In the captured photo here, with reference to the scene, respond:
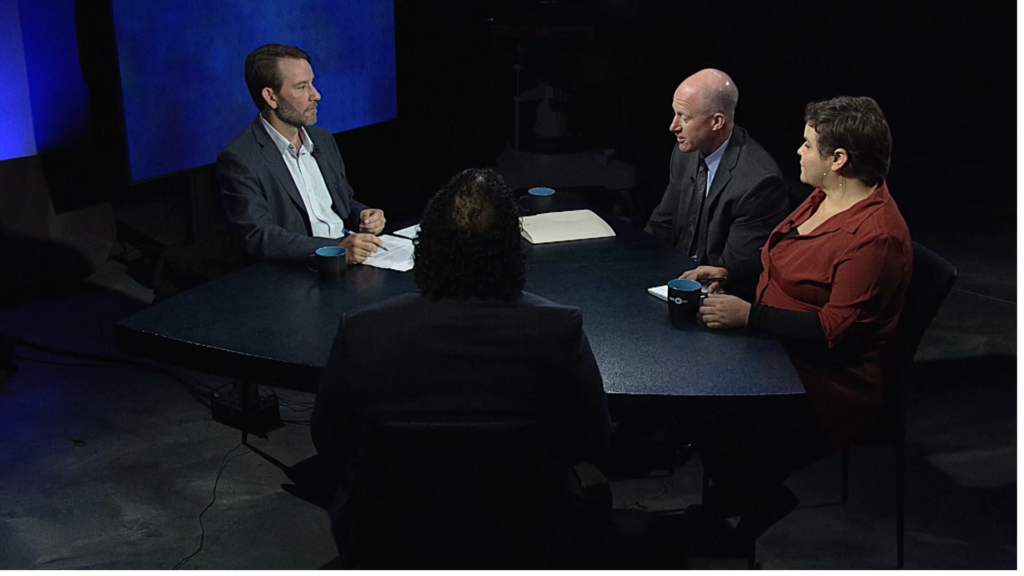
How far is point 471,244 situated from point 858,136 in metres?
1.19

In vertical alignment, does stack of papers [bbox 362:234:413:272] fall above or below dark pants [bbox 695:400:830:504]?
above

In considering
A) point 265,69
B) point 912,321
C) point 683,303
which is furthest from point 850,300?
point 265,69

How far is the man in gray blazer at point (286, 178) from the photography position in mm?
2963

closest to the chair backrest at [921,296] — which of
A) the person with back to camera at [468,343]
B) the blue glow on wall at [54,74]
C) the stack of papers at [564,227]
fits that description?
the stack of papers at [564,227]

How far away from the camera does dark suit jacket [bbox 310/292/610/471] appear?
5.65 ft

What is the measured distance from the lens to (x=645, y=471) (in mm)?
3273

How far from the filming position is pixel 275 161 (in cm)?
328

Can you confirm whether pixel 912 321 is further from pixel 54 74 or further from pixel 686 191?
pixel 54 74

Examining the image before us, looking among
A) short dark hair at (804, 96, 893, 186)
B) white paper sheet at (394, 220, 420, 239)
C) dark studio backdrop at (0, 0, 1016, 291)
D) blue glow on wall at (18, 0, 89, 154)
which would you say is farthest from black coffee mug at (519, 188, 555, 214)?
blue glow on wall at (18, 0, 89, 154)

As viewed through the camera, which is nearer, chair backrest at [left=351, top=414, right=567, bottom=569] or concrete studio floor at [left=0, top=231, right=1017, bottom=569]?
chair backrest at [left=351, top=414, right=567, bottom=569]

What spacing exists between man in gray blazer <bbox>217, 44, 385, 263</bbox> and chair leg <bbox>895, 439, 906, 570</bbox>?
1.52 meters

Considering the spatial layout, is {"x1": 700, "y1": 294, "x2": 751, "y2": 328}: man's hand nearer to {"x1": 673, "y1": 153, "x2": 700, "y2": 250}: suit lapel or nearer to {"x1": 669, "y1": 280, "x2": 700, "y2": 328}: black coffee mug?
{"x1": 669, "y1": 280, "x2": 700, "y2": 328}: black coffee mug

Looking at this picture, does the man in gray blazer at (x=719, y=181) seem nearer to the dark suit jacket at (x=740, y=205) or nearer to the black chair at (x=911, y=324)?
the dark suit jacket at (x=740, y=205)

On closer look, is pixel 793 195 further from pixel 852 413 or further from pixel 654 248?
pixel 852 413
